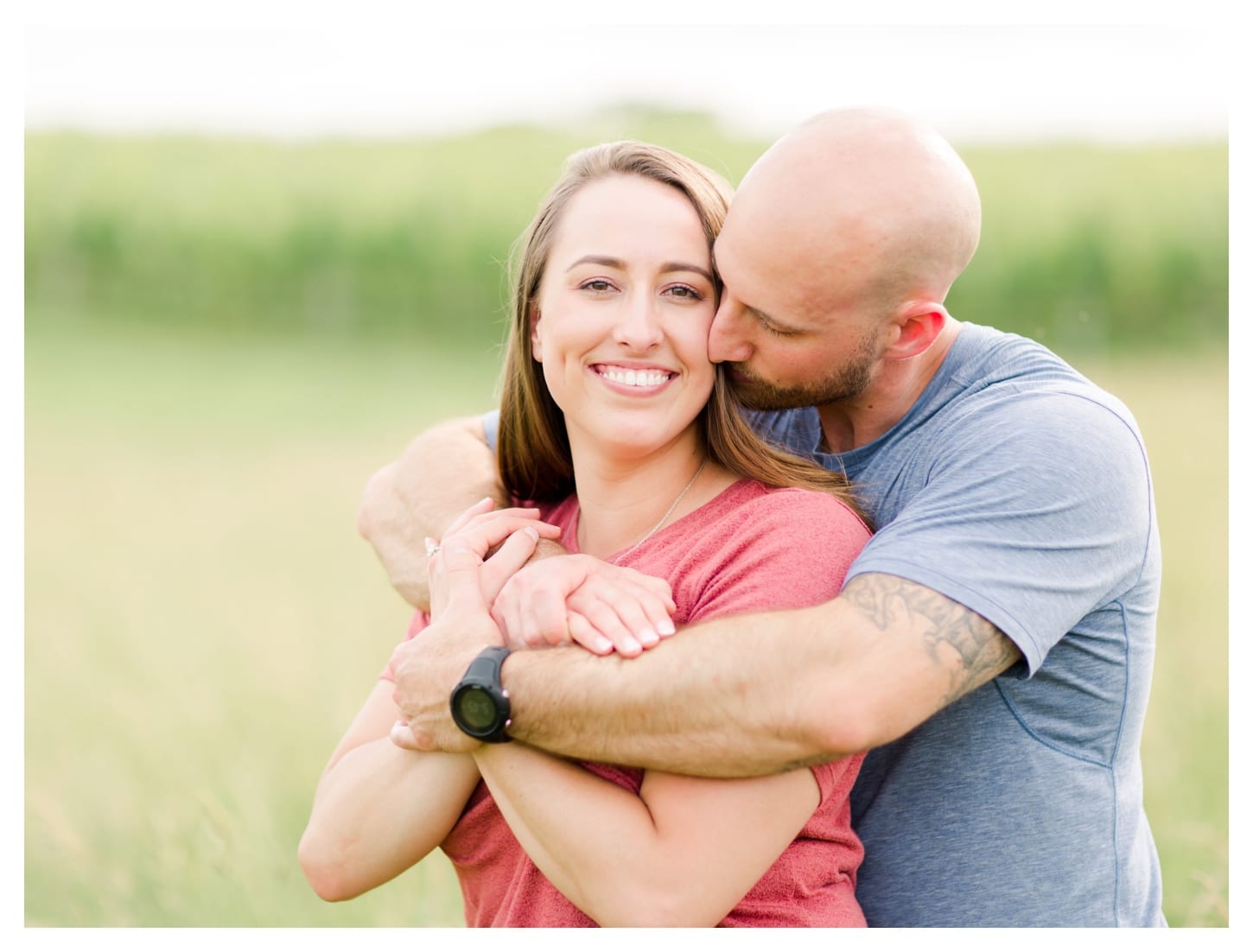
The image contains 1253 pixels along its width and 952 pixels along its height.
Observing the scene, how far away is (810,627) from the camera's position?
6.06ft

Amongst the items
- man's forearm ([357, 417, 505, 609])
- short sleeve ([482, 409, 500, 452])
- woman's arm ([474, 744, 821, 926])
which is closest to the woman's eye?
man's forearm ([357, 417, 505, 609])

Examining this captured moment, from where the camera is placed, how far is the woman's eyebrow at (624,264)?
7.60 feet

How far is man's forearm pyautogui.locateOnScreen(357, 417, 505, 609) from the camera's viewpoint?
2.77 metres

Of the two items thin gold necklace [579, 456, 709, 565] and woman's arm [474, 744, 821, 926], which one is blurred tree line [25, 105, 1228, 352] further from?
woman's arm [474, 744, 821, 926]

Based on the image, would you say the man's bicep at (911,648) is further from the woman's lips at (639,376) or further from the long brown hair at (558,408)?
the woman's lips at (639,376)

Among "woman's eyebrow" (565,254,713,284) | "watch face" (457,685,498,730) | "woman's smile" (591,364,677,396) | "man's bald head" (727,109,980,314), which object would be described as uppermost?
"man's bald head" (727,109,980,314)

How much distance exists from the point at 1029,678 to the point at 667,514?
79 cm

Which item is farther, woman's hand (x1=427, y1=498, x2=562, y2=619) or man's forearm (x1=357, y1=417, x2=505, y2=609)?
→ man's forearm (x1=357, y1=417, x2=505, y2=609)

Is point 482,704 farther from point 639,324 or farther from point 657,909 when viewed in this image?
point 639,324

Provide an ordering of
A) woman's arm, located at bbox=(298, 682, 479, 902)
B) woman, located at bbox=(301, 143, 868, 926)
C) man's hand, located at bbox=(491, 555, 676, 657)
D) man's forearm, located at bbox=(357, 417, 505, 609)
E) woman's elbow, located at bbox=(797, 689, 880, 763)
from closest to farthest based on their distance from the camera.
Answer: woman's elbow, located at bbox=(797, 689, 880, 763) → woman, located at bbox=(301, 143, 868, 926) → man's hand, located at bbox=(491, 555, 676, 657) → woman's arm, located at bbox=(298, 682, 479, 902) → man's forearm, located at bbox=(357, 417, 505, 609)

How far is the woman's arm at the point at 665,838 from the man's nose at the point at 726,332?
88 centimetres

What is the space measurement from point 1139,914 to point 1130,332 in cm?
832

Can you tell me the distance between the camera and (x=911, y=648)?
1843 mm
